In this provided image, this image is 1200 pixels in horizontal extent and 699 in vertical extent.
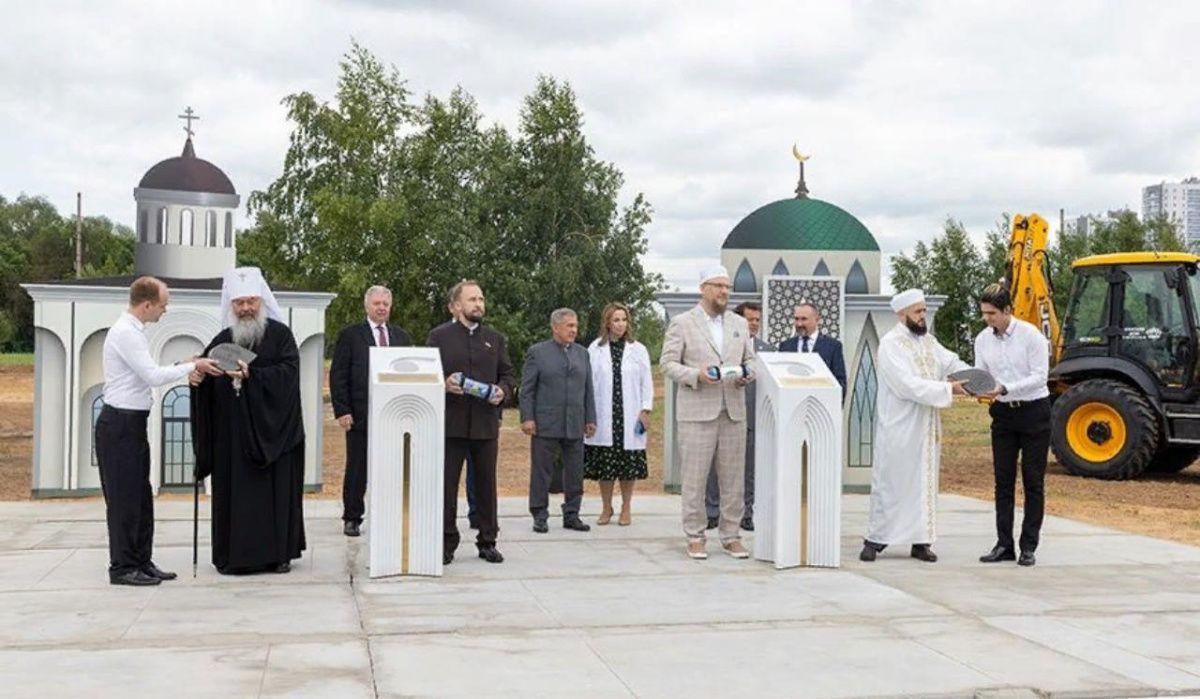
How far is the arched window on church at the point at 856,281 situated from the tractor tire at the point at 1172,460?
18.7ft

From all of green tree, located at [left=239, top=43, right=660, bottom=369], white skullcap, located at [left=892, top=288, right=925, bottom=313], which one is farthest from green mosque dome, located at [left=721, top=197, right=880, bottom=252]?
green tree, located at [left=239, top=43, right=660, bottom=369]

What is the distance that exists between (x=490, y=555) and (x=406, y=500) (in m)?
0.96

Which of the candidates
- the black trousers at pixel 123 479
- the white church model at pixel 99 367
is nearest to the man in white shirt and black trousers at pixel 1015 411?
the black trousers at pixel 123 479

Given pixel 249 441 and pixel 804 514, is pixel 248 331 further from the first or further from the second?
pixel 804 514

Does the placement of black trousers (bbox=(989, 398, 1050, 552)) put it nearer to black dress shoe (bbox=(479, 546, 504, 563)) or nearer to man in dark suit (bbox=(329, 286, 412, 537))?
black dress shoe (bbox=(479, 546, 504, 563))

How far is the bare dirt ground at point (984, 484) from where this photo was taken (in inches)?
537

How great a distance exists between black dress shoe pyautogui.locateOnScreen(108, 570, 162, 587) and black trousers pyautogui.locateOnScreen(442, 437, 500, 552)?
6.10 ft

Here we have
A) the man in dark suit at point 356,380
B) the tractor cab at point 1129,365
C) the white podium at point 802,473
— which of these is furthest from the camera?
the tractor cab at point 1129,365

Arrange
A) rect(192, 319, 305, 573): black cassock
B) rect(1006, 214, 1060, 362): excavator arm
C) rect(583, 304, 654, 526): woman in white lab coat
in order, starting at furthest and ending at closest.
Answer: rect(1006, 214, 1060, 362): excavator arm
rect(583, 304, 654, 526): woman in white lab coat
rect(192, 319, 305, 573): black cassock

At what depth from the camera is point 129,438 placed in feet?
27.0

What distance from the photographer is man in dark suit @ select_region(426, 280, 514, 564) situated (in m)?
9.18

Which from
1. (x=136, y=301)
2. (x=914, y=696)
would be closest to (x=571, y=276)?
(x=136, y=301)

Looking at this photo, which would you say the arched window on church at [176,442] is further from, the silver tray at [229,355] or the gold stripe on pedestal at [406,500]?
the gold stripe on pedestal at [406,500]

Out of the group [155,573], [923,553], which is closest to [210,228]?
[155,573]
